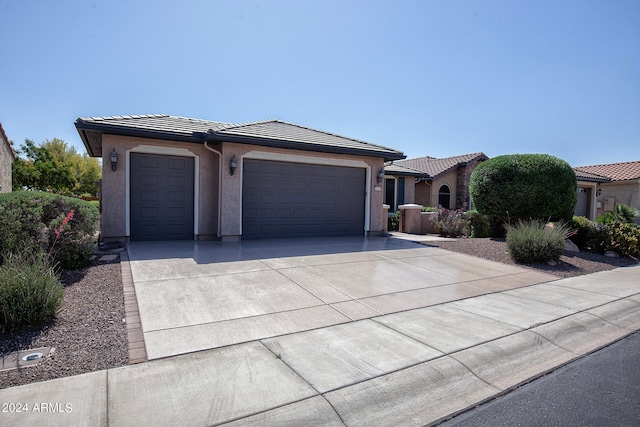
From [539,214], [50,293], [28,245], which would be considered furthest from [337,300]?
[539,214]

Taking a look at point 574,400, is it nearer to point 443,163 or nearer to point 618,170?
point 443,163

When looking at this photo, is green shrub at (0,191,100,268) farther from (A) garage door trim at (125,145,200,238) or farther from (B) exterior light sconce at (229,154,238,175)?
(B) exterior light sconce at (229,154,238,175)

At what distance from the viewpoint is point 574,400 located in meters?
3.12

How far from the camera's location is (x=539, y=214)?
1174 cm

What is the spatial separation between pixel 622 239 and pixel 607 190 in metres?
17.2

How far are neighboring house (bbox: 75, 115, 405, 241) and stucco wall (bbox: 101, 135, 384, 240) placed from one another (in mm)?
28

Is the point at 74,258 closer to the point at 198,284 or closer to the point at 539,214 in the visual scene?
the point at 198,284

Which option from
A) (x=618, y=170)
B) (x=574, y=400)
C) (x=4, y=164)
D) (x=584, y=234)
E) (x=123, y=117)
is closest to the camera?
(x=574, y=400)

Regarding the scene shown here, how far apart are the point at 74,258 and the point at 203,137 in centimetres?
464

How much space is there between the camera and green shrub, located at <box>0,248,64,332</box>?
12.8ft

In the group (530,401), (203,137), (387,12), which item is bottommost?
(530,401)

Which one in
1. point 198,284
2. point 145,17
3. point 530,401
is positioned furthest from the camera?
point 145,17

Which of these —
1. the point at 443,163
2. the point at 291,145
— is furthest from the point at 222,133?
the point at 443,163

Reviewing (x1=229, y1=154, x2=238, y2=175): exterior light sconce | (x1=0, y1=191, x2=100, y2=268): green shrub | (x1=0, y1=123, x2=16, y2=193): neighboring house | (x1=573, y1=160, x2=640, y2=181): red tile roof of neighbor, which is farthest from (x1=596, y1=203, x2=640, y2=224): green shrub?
(x1=0, y1=123, x2=16, y2=193): neighboring house
